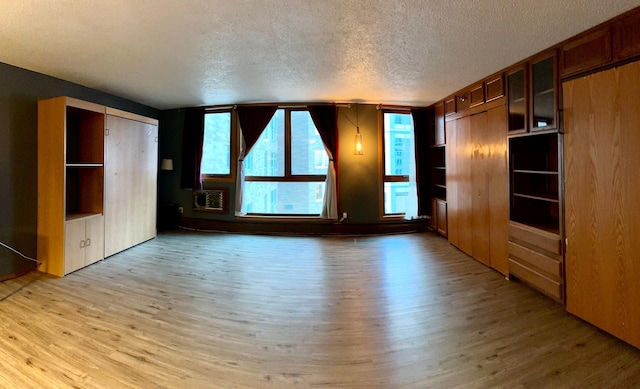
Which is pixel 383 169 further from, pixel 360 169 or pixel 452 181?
pixel 452 181

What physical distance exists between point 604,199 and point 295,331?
8.27ft

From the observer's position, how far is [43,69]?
3121 mm

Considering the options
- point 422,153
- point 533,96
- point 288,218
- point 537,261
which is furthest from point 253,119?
point 537,261

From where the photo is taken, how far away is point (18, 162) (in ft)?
9.94

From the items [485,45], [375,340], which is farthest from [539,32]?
[375,340]

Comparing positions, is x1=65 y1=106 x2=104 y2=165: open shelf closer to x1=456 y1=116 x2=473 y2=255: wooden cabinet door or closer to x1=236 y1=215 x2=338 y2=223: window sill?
x1=236 y1=215 x2=338 y2=223: window sill

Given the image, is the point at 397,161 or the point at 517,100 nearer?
the point at 517,100

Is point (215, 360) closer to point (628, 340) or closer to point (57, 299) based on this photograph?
point (57, 299)

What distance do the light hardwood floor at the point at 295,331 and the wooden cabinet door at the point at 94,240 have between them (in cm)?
18

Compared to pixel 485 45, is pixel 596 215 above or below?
Answer: below

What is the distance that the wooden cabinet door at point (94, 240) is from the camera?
3.33 meters

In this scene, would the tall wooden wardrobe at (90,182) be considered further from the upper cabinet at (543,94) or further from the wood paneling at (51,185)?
the upper cabinet at (543,94)

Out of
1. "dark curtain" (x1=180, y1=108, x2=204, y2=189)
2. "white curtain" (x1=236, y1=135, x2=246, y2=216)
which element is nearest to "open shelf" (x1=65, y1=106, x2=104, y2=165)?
"dark curtain" (x1=180, y1=108, x2=204, y2=189)

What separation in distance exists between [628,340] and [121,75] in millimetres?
5453
